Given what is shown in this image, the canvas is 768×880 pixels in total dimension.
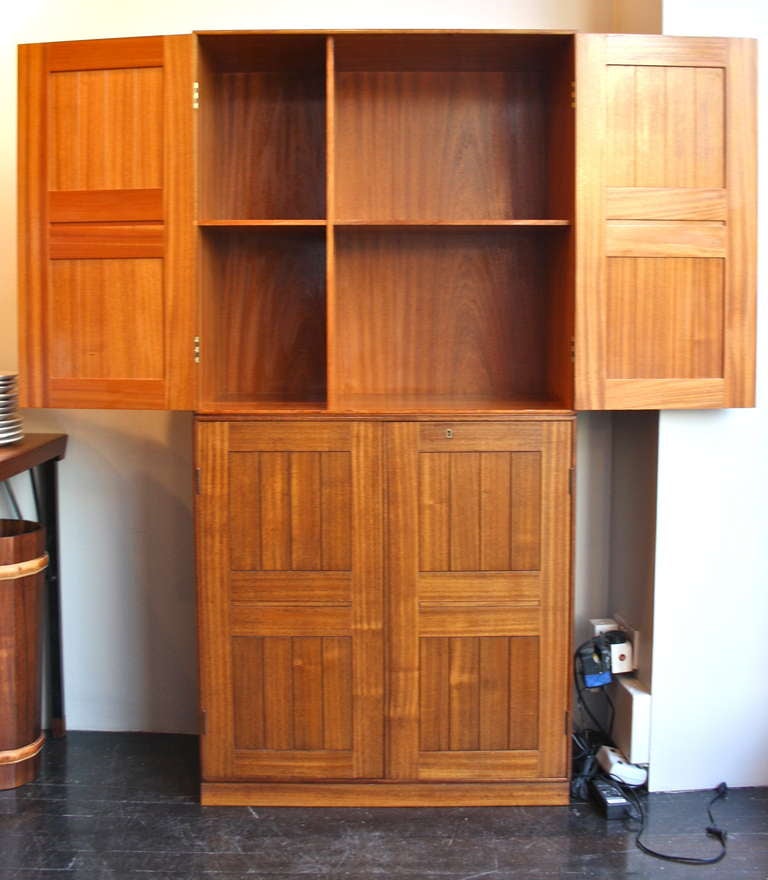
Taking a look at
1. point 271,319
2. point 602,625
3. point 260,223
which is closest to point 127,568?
point 271,319

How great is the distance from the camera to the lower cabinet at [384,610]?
8.73ft

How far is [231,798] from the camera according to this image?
8.98 feet

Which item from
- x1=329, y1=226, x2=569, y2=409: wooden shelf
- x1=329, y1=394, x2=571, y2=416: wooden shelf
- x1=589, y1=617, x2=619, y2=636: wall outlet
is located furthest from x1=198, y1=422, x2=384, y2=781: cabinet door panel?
x1=589, y1=617, x2=619, y2=636: wall outlet

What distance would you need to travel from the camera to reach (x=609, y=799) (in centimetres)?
267

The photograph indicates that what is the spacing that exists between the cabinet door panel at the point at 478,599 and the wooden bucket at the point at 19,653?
111 cm

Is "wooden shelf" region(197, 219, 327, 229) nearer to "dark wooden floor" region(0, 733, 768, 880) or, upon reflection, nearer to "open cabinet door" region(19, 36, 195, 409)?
"open cabinet door" region(19, 36, 195, 409)

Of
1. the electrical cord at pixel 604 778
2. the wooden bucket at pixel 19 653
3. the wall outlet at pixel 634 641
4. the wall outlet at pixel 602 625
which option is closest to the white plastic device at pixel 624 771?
the electrical cord at pixel 604 778

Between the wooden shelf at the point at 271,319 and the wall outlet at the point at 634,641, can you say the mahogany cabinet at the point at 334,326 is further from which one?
the wall outlet at the point at 634,641

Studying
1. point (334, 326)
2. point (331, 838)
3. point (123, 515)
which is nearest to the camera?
point (331, 838)

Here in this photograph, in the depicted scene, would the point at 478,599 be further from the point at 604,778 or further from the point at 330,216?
the point at 330,216

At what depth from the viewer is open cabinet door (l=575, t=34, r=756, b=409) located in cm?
256

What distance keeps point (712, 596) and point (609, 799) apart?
0.65 metres

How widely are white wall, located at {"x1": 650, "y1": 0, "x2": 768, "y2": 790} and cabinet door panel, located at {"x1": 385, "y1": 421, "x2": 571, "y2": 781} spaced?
0.33 metres

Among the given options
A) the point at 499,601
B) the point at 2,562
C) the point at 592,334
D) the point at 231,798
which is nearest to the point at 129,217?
the point at 2,562
